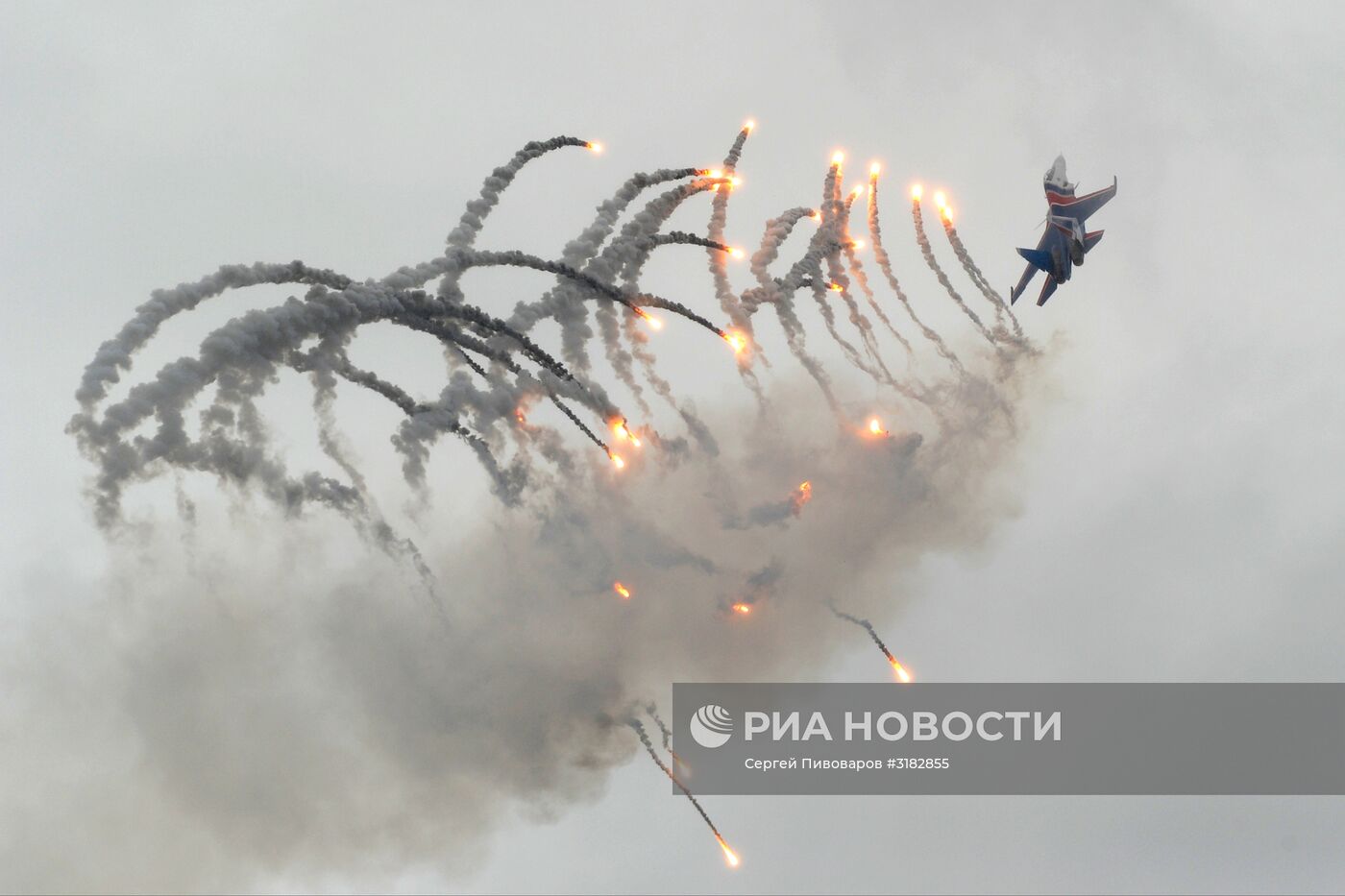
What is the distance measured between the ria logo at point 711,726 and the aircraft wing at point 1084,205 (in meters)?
37.2

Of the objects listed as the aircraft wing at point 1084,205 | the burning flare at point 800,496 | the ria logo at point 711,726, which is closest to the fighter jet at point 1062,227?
the aircraft wing at point 1084,205

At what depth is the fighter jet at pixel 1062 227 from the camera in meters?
101

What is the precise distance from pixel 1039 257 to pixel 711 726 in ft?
116

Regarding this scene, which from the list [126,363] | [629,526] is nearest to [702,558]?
[629,526]

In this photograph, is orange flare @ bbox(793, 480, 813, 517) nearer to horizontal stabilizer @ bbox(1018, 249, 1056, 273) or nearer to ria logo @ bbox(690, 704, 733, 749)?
ria logo @ bbox(690, 704, 733, 749)

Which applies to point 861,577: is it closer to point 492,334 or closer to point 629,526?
point 629,526

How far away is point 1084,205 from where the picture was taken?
102750 millimetres

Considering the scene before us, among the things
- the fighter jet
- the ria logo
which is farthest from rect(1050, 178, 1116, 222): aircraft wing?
the ria logo

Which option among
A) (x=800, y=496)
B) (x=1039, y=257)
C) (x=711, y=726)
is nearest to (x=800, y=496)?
(x=800, y=496)

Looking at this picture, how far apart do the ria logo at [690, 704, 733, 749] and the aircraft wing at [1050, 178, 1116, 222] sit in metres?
37.2

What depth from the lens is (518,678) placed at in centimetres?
8481

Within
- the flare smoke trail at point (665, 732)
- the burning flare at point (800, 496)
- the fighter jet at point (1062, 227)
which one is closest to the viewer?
the flare smoke trail at point (665, 732)

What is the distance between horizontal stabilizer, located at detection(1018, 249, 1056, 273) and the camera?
101312 mm

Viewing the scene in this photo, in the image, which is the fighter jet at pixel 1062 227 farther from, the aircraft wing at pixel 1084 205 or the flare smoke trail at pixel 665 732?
the flare smoke trail at pixel 665 732
